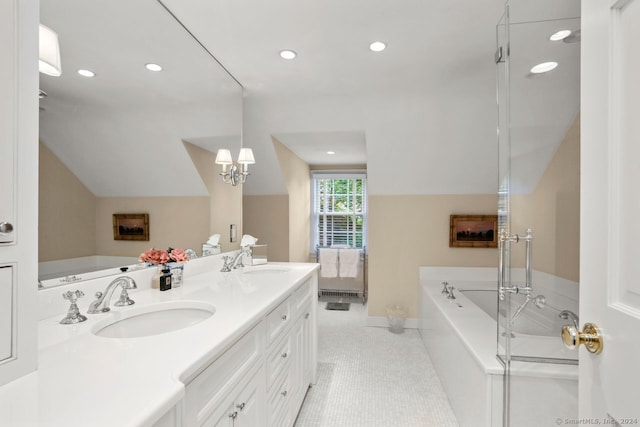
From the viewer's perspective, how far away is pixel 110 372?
0.75 m

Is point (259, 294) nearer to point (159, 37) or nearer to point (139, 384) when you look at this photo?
point (139, 384)

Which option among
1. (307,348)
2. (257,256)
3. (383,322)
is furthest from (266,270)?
(383,322)

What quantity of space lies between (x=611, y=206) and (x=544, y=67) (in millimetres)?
1011

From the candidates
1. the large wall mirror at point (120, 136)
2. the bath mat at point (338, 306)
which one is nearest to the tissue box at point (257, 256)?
the large wall mirror at point (120, 136)

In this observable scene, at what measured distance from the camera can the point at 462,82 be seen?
253 centimetres

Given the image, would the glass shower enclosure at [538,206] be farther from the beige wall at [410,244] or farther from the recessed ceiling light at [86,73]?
the beige wall at [410,244]

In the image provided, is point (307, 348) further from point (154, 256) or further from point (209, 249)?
point (154, 256)

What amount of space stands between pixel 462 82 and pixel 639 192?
2.23 meters

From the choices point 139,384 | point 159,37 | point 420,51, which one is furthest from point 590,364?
point 159,37

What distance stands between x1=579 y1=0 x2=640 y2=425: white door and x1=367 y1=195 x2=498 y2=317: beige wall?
2993mm

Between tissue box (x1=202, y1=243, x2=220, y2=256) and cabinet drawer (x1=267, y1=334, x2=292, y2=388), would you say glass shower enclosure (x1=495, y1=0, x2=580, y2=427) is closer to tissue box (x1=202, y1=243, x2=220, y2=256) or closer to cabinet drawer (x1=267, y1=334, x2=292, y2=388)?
cabinet drawer (x1=267, y1=334, x2=292, y2=388)

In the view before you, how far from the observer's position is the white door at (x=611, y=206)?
615 millimetres

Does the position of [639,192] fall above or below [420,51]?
below

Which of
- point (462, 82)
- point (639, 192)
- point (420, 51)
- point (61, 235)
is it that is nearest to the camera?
point (639, 192)
